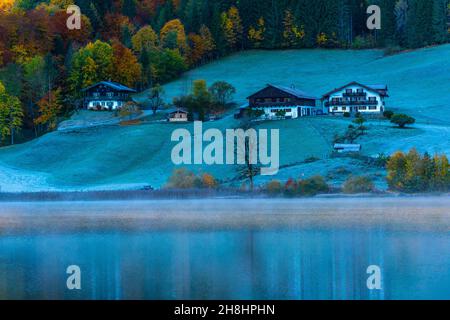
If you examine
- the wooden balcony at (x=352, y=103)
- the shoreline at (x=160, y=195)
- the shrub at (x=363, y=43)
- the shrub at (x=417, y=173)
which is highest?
the shrub at (x=363, y=43)

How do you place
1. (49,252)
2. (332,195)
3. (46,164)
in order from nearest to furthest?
(49,252)
(332,195)
(46,164)

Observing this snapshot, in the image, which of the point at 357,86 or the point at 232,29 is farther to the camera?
the point at 232,29

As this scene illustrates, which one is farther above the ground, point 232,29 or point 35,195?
point 232,29

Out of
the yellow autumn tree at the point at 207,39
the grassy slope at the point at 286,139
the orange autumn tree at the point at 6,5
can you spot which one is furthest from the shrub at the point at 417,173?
the orange autumn tree at the point at 6,5

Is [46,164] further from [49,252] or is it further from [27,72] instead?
[49,252]

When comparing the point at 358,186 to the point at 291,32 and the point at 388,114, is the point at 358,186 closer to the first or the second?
the point at 388,114

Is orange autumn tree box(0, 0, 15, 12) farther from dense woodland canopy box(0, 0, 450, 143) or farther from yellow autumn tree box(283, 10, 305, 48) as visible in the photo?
yellow autumn tree box(283, 10, 305, 48)

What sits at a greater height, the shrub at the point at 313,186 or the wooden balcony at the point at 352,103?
the wooden balcony at the point at 352,103

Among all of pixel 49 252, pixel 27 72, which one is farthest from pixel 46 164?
pixel 49 252

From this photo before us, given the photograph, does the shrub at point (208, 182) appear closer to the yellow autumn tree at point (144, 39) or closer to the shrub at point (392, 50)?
the yellow autumn tree at point (144, 39)
